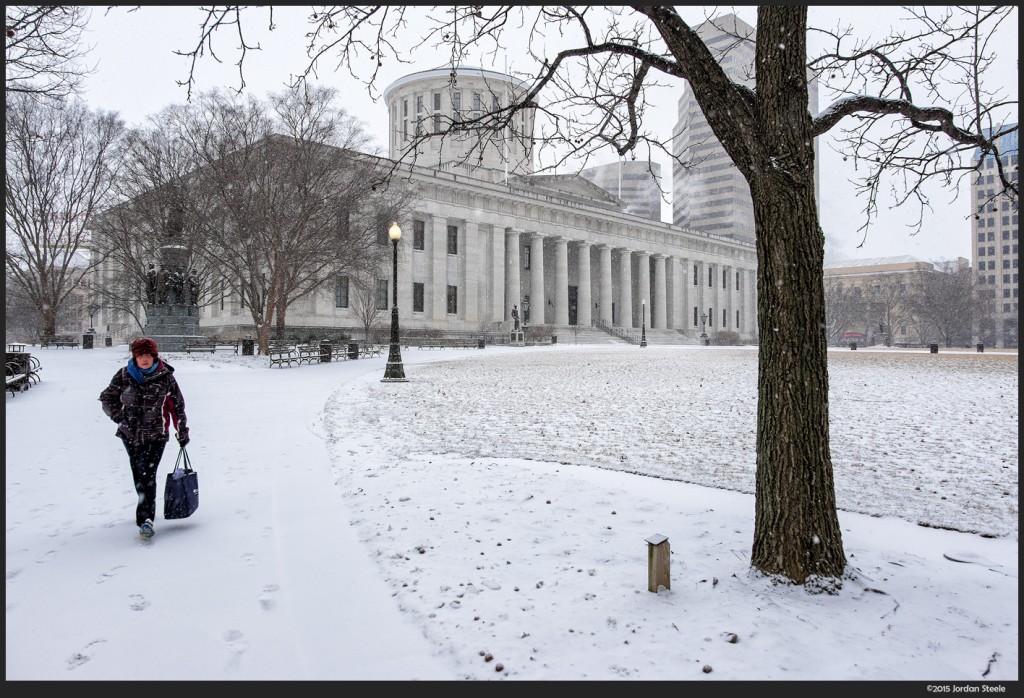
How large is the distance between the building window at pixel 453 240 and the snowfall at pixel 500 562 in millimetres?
46327

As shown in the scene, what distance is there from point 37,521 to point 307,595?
3290 millimetres

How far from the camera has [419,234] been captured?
52906 millimetres

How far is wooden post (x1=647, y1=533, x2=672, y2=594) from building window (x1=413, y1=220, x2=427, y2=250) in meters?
50.6

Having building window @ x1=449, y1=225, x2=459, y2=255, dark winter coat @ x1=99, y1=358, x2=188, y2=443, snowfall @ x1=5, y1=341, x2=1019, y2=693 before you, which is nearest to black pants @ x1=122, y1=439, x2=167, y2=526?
dark winter coat @ x1=99, y1=358, x2=188, y2=443

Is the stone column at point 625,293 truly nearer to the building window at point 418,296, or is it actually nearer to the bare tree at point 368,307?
the building window at point 418,296

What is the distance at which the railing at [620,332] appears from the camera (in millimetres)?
59088

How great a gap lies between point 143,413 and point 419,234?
162ft

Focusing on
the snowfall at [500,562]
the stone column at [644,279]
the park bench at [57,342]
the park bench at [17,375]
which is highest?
the stone column at [644,279]

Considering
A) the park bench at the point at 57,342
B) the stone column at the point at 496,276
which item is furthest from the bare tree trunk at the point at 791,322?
the stone column at the point at 496,276

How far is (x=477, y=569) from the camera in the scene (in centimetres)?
425

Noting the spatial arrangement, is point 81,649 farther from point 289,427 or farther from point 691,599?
point 289,427

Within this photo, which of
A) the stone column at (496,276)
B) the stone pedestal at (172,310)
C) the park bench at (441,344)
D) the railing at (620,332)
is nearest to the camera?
the stone pedestal at (172,310)

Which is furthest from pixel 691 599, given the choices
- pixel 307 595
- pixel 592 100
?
pixel 592 100

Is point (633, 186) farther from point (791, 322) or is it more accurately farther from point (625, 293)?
point (791, 322)
